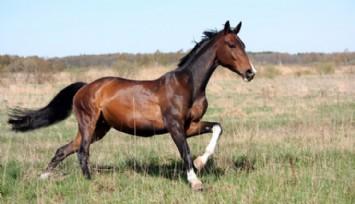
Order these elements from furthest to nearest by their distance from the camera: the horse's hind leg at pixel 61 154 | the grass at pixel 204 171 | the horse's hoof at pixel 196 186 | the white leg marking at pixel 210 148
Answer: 1. the horse's hind leg at pixel 61 154
2. the white leg marking at pixel 210 148
3. the horse's hoof at pixel 196 186
4. the grass at pixel 204 171

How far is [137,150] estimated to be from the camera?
9430 millimetres

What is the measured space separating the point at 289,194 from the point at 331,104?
13.8 m

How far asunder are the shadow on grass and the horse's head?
5.41ft

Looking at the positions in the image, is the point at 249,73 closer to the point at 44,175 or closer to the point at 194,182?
the point at 194,182

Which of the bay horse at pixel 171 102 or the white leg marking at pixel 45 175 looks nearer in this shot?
the bay horse at pixel 171 102

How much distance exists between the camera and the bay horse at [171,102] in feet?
21.3

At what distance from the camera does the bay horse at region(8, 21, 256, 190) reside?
6500 mm

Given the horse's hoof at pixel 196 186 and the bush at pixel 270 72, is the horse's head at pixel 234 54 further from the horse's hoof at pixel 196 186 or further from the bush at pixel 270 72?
the bush at pixel 270 72

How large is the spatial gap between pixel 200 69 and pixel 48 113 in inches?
125

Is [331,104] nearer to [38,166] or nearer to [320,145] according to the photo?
[320,145]

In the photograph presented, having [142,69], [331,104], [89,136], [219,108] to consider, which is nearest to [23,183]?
[89,136]

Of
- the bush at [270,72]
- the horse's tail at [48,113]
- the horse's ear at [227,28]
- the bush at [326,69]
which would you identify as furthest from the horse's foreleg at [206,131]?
the bush at [326,69]

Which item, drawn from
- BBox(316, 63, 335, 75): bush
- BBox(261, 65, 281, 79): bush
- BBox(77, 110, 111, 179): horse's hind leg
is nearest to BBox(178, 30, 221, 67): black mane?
BBox(77, 110, 111, 179): horse's hind leg

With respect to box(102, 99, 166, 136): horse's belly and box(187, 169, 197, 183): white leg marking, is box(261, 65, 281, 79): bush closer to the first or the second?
box(102, 99, 166, 136): horse's belly
